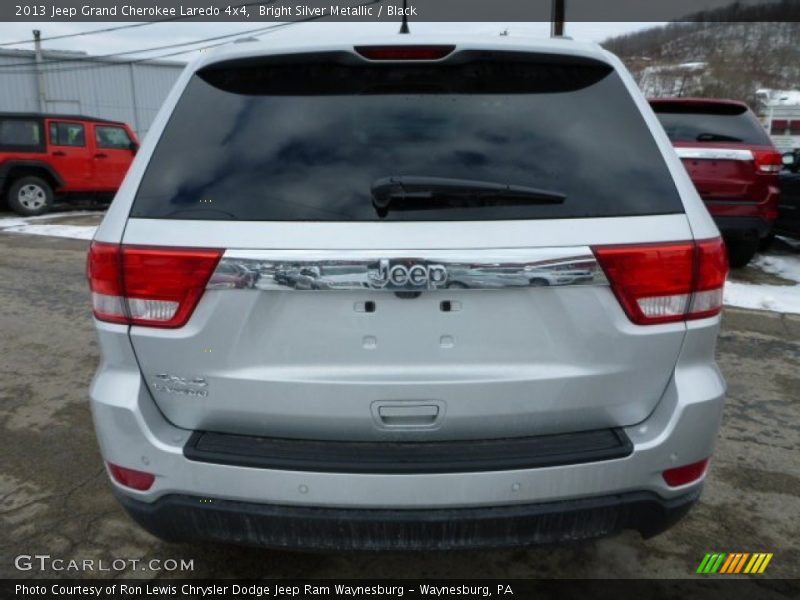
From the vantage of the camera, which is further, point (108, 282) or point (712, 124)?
point (712, 124)

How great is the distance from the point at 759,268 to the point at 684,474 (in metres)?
6.81

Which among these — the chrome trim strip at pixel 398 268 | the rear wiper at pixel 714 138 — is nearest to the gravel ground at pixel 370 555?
the chrome trim strip at pixel 398 268

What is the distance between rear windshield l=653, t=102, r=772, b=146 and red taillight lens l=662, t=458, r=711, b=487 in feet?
17.6

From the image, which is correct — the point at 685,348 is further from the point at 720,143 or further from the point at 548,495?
the point at 720,143

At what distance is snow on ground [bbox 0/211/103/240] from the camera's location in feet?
33.8

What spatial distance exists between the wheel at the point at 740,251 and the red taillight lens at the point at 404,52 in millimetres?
6171

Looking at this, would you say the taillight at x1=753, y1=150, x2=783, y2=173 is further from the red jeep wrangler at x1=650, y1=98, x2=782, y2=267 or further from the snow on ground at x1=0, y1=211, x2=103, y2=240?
the snow on ground at x1=0, y1=211, x2=103, y2=240

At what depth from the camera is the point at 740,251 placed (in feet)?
23.4

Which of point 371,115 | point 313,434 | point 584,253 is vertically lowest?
point 313,434

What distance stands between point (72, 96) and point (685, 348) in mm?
29326

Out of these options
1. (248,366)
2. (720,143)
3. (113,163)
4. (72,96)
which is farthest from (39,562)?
(72,96)

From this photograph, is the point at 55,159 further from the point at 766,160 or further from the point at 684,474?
the point at 684,474

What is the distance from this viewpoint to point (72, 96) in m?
25.9

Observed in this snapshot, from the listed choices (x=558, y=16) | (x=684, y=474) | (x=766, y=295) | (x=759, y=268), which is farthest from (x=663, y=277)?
(x=558, y=16)
